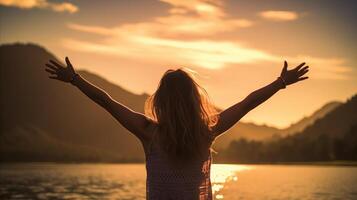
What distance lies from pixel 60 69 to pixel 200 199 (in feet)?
5.42

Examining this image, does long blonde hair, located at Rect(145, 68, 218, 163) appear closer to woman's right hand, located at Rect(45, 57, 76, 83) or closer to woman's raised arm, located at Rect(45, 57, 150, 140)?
woman's raised arm, located at Rect(45, 57, 150, 140)

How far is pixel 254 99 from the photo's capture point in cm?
466

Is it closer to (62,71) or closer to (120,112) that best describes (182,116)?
(120,112)

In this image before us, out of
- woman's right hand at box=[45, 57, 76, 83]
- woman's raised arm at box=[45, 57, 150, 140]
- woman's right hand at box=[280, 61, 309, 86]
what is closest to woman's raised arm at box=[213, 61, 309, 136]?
woman's right hand at box=[280, 61, 309, 86]

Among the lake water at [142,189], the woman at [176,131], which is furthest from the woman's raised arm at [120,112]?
the lake water at [142,189]

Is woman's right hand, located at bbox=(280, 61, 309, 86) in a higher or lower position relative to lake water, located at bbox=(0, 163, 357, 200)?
higher

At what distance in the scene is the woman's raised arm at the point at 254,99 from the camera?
4520mm

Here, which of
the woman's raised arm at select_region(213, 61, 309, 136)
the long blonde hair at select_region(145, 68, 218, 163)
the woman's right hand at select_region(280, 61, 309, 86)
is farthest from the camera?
the woman's right hand at select_region(280, 61, 309, 86)

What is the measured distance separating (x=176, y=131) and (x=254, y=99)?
2.68ft

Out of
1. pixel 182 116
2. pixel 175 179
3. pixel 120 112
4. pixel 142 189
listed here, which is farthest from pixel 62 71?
pixel 142 189

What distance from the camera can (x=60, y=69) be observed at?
184 inches

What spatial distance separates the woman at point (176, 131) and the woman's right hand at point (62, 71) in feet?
0.39

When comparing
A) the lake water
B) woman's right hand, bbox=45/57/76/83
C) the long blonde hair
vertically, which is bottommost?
the lake water

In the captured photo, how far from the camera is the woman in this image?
A: 14.1 feet
